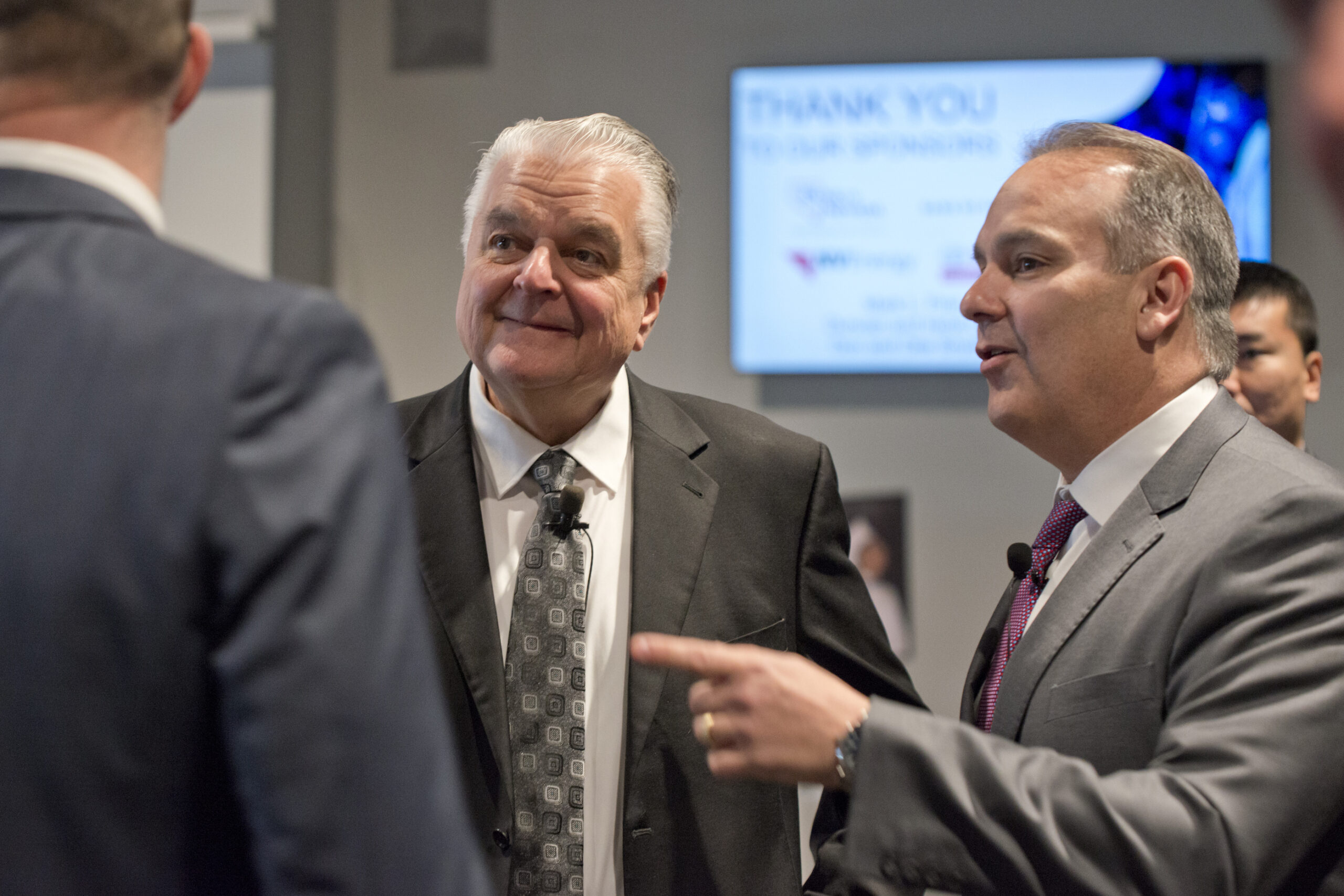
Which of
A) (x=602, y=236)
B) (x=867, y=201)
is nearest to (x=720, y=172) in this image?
(x=867, y=201)

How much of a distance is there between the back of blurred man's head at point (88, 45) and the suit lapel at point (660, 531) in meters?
1.04

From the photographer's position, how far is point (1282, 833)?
3.93ft

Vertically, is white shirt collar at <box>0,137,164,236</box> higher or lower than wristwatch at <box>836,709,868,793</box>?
higher

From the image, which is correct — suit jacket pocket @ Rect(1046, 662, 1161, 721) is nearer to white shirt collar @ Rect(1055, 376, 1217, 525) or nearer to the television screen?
white shirt collar @ Rect(1055, 376, 1217, 525)

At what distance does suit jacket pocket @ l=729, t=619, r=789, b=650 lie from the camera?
68.0 inches

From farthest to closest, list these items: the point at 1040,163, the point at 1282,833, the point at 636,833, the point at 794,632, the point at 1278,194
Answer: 1. the point at 1278,194
2. the point at 794,632
3. the point at 1040,163
4. the point at 636,833
5. the point at 1282,833

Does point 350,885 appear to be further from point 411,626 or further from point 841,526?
point 841,526

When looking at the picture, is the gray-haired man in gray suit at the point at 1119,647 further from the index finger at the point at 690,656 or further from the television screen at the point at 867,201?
the television screen at the point at 867,201

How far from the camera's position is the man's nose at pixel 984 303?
5.47 ft

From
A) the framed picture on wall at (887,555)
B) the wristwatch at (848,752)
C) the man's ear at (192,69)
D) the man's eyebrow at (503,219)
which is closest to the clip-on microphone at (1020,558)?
the wristwatch at (848,752)

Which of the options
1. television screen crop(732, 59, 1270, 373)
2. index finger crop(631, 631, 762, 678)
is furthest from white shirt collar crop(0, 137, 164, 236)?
television screen crop(732, 59, 1270, 373)

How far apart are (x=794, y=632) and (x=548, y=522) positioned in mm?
408

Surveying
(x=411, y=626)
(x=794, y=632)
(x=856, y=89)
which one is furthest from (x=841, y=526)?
(x=856, y=89)

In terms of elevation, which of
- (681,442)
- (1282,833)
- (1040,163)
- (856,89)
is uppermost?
(856,89)
